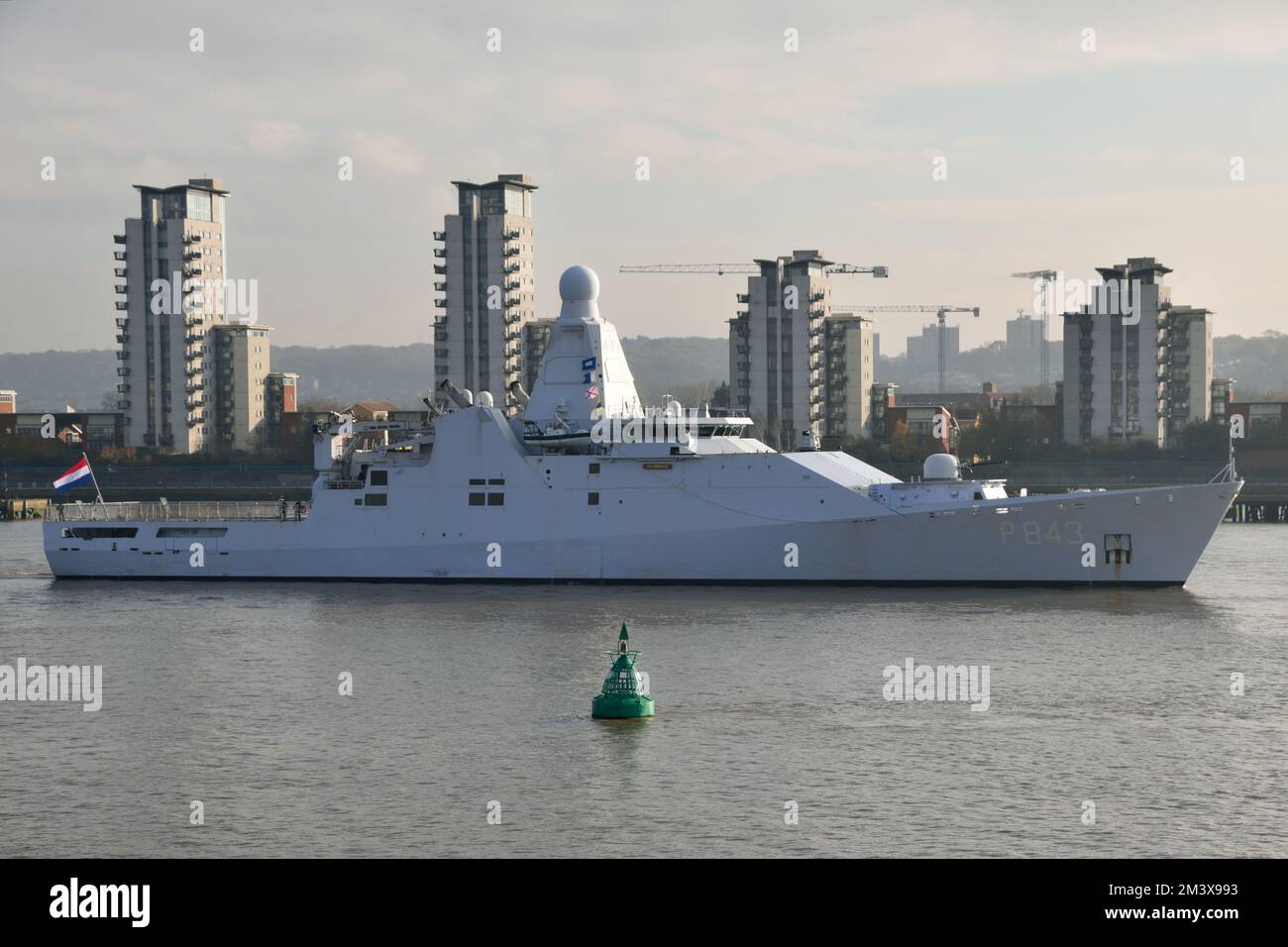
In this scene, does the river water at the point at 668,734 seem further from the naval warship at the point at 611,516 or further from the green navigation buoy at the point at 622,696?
the naval warship at the point at 611,516

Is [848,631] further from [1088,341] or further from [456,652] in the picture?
[1088,341]

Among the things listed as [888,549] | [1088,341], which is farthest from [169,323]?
[888,549]

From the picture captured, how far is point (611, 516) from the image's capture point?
38.7 m

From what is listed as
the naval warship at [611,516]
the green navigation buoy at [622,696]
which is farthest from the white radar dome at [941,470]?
the green navigation buoy at [622,696]

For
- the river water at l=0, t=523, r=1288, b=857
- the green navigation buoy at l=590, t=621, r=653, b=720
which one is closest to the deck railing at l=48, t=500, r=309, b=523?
the river water at l=0, t=523, r=1288, b=857

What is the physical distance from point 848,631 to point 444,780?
45.0 ft

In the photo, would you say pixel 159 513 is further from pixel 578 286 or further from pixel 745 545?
pixel 745 545

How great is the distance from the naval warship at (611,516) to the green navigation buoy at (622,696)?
15635 millimetres

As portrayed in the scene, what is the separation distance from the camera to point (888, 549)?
36.7 metres

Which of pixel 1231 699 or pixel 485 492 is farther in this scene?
pixel 485 492

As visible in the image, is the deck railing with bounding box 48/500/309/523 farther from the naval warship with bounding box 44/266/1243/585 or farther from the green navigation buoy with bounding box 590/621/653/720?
the green navigation buoy with bounding box 590/621/653/720

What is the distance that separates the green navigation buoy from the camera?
21.8 metres

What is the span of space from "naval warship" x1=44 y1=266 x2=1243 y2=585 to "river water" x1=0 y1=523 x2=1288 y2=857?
1.95m
